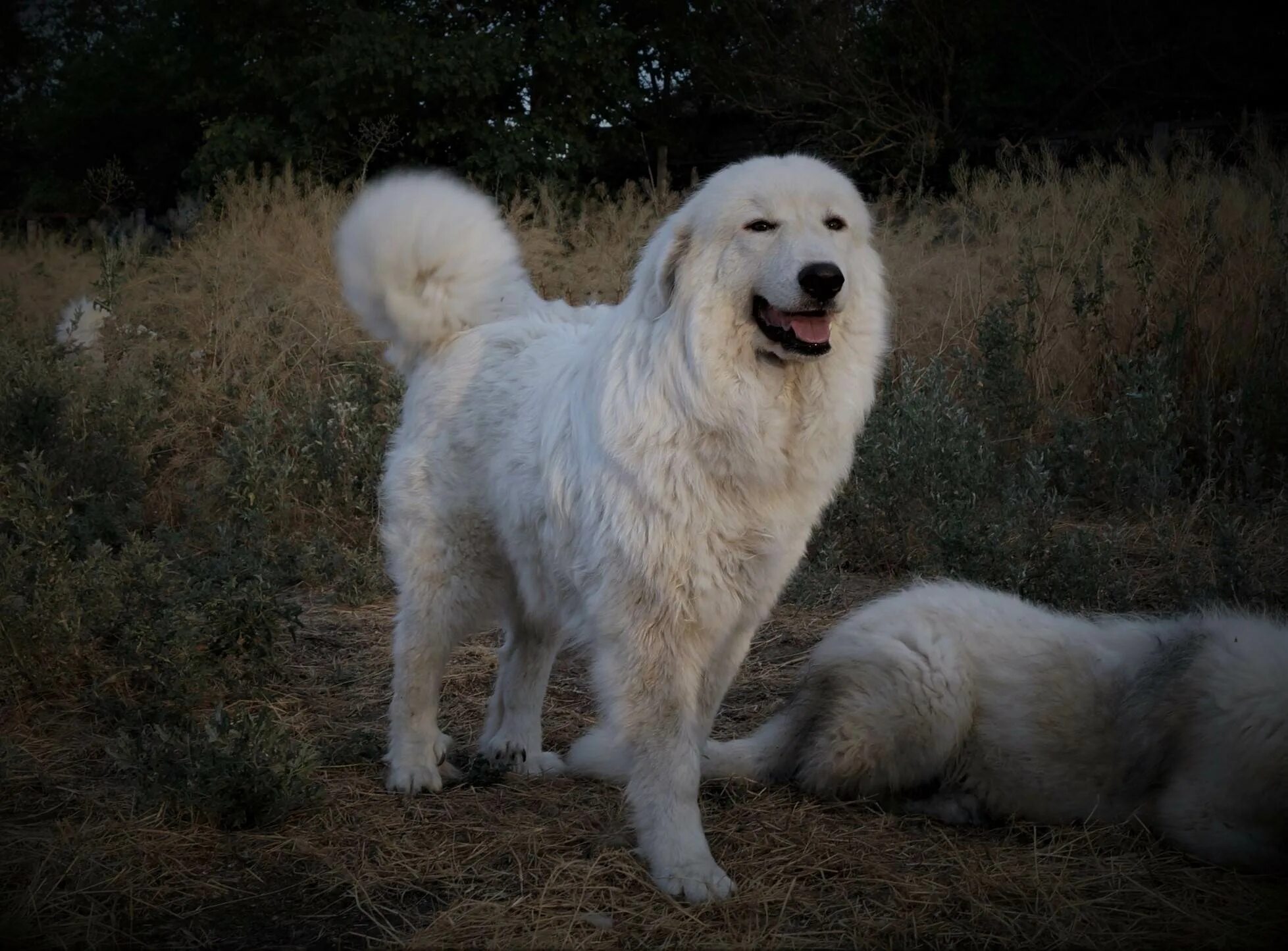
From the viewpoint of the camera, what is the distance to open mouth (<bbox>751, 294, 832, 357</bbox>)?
287cm

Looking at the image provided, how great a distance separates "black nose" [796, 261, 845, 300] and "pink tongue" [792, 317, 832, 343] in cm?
7

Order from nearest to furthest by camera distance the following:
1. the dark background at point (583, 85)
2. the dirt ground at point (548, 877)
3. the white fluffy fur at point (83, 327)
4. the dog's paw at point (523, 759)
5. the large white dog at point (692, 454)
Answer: the dirt ground at point (548, 877) < the large white dog at point (692, 454) < the dog's paw at point (523, 759) < the white fluffy fur at point (83, 327) < the dark background at point (583, 85)

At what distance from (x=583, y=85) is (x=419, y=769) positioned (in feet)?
47.0

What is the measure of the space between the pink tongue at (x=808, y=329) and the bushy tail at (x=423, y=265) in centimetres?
139

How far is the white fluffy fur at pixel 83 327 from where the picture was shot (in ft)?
25.2

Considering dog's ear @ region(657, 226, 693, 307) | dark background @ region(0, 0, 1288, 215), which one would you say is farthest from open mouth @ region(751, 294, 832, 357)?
dark background @ region(0, 0, 1288, 215)

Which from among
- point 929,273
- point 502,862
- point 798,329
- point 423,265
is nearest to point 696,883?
point 502,862

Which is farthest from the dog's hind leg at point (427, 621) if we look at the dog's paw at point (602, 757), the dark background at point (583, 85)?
the dark background at point (583, 85)

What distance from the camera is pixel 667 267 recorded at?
302 cm

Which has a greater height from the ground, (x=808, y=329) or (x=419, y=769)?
(x=808, y=329)

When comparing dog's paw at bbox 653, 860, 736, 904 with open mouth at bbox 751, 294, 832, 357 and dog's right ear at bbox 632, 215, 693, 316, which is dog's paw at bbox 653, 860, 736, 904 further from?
dog's right ear at bbox 632, 215, 693, 316

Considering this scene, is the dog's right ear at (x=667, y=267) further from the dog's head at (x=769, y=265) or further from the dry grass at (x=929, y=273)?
the dry grass at (x=929, y=273)

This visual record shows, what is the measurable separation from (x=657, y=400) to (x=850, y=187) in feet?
2.76

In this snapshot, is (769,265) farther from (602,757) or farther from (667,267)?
(602,757)
